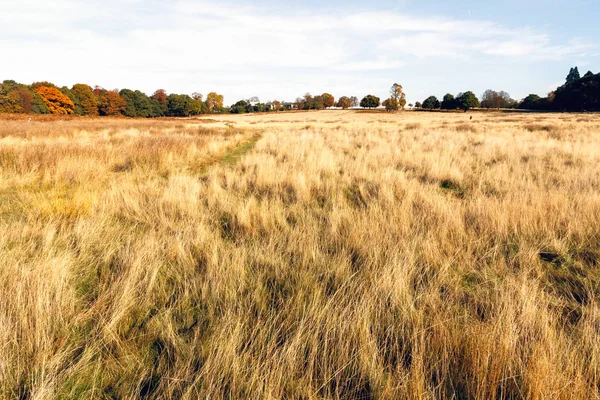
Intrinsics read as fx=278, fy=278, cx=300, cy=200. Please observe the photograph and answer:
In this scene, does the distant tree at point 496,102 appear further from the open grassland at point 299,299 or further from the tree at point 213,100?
the open grassland at point 299,299

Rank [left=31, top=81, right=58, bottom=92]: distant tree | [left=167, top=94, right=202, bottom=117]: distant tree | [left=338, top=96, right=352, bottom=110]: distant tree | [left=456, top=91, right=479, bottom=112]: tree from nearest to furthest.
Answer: [left=31, top=81, right=58, bottom=92]: distant tree < [left=456, top=91, right=479, bottom=112]: tree < [left=167, top=94, right=202, bottom=117]: distant tree < [left=338, top=96, right=352, bottom=110]: distant tree

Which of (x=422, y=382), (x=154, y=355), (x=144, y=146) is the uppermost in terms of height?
(x=144, y=146)

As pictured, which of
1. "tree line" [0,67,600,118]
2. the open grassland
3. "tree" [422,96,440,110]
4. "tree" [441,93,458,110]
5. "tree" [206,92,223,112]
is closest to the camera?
the open grassland

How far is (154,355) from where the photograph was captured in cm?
160

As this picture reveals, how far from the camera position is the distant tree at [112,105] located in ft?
254

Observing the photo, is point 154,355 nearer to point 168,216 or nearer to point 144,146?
point 168,216

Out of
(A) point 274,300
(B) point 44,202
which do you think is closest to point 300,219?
(A) point 274,300

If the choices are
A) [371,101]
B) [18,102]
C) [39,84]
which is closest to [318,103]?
[371,101]

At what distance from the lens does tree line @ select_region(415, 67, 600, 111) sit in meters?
66.8

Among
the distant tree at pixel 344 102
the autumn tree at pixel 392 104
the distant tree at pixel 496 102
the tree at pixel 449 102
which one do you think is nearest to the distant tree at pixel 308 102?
the distant tree at pixel 344 102

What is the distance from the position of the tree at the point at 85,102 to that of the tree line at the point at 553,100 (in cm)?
10783

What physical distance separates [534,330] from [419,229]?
1695mm

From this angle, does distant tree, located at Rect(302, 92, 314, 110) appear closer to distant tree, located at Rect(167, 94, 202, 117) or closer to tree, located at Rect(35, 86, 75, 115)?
distant tree, located at Rect(167, 94, 202, 117)

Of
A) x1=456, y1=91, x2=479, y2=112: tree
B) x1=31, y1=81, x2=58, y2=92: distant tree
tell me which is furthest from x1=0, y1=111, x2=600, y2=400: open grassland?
x1=31, y1=81, x2=58, y2=92: distant tree
